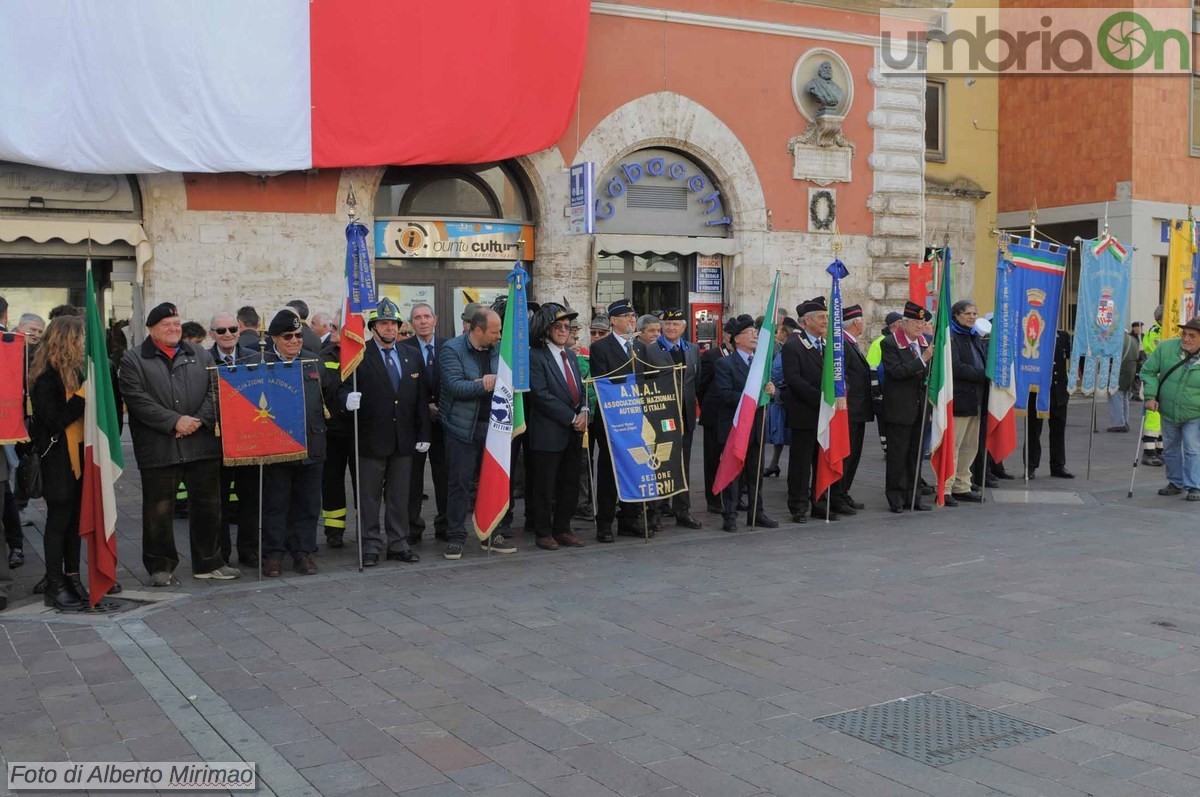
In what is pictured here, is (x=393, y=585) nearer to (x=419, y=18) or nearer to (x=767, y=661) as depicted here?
(x=767, y=661)

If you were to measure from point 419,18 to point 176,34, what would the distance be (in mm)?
3194

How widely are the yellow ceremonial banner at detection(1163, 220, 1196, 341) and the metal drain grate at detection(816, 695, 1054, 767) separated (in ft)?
33.3

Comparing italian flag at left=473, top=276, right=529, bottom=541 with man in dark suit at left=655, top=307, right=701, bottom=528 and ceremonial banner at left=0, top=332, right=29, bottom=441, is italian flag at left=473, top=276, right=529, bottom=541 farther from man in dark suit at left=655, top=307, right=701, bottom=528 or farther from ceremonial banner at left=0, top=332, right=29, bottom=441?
ceremonial banner at left=0, top=332, right=29, bottom=441

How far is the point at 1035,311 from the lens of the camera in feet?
40.7

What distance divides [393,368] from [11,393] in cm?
265

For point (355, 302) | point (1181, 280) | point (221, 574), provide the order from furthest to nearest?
point (1181, 280) → point (355, 302) → point (221, 574)

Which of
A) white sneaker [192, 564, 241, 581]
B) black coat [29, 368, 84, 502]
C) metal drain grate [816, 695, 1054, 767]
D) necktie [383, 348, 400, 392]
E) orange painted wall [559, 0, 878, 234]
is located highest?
orange painted wall [559, 0, 878, 234]

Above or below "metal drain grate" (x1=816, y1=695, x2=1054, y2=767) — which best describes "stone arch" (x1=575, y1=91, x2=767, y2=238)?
above

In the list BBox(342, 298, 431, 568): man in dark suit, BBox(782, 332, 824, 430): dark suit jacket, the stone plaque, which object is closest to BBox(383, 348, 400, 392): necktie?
BBox(342, 298, 431, 568): man in dark suit

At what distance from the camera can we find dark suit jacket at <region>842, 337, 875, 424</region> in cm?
1127

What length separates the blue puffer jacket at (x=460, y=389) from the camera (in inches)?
360

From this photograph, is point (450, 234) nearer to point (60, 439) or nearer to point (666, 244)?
point (666, 244)

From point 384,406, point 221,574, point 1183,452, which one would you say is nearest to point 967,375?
point 1183,452

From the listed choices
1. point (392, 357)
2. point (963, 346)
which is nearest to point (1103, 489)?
point (963, 346)
